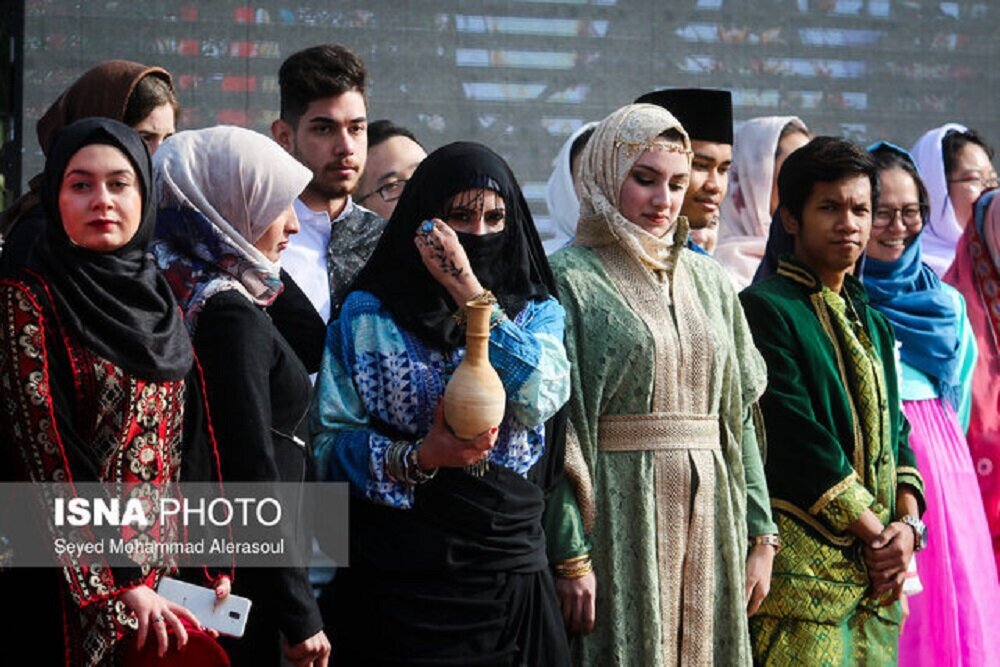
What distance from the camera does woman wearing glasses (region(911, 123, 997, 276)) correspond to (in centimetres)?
535

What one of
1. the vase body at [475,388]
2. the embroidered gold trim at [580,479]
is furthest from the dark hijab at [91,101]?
the embroidered gold trim at [580,479]

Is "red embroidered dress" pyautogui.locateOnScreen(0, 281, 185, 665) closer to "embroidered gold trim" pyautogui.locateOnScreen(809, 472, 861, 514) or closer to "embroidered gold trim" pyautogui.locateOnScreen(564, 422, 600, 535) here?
"embroidered gold trim" pyautogui.locateOnScreen(564, 422, 600, 535)

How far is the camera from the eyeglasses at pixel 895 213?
440 centimetres

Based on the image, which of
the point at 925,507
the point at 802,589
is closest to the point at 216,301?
the point at 802,589

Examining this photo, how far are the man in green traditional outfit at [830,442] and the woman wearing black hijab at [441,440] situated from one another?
86 cm

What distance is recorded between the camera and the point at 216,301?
2.80 meters

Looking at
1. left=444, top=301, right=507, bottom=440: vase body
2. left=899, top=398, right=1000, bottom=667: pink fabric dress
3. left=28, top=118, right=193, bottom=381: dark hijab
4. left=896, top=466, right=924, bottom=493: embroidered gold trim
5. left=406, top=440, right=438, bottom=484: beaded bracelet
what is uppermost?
left=28, top=118, right=193, bottom=381: dark hijab

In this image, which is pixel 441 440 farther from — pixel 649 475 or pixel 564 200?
pixel 564 200

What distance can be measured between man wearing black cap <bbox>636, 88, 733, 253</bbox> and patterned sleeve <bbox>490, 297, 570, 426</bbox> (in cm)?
124

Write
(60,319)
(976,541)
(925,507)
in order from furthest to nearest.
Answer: (976,541)
(925,507)
(60,319)

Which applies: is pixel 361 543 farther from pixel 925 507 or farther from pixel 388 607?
pixel 925 507

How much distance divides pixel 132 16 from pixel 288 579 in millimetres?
3334

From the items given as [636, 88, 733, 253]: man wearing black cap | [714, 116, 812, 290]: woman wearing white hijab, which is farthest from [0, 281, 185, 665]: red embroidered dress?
[714, 116, 812, 290]: woman wearing white hijab

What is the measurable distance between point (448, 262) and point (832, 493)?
1280mm
